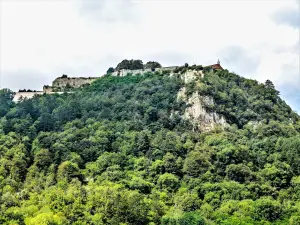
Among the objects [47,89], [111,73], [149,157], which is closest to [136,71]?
[111,73]

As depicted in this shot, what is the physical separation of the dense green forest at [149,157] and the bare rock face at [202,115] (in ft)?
3.60

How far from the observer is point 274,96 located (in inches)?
4173

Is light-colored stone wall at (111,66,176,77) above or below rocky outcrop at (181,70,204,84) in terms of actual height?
above

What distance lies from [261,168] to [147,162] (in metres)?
17.6

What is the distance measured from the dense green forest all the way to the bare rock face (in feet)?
3.60

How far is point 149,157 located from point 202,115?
14.9 metres

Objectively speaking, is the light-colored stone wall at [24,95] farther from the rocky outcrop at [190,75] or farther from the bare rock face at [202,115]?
the bare rock face at [202,115]

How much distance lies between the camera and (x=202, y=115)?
96062 millimetres

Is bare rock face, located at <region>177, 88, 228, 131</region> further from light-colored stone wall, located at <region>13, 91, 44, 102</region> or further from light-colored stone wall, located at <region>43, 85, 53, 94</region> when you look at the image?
light-colored stone wall, located at <region>13, 91, 44, 102</region>

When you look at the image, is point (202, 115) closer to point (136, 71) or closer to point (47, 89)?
point (136, 71)

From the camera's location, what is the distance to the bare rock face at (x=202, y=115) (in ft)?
311

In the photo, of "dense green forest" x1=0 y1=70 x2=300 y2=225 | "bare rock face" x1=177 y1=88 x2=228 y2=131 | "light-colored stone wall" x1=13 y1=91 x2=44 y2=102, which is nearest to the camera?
"dense green forest" x1=0 y1=70 x2=300 y2=225

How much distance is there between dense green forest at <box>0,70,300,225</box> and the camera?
68688 millimetres

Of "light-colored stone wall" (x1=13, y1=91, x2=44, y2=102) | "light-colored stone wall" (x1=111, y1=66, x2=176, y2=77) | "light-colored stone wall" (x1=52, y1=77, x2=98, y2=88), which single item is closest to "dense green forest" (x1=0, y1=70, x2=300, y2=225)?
"light-colored stone wall" (x1=111, y1=66, x2=176, y2=77)
